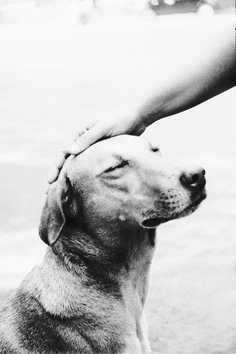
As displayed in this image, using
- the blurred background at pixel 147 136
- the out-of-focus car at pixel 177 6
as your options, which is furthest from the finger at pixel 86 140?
the out-of-focus car at pixel 177 6

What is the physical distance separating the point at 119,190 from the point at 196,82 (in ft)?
2.25

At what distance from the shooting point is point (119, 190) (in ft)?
9.09

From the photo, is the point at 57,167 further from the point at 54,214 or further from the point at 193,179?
the point at 193,179

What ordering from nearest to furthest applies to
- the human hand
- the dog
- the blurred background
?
the dog, the human hand, the blurred background

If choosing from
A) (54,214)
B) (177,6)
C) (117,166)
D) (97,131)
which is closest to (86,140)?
(97,131)

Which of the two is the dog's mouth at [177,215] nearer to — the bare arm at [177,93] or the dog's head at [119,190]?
the dog's head at [119,190]

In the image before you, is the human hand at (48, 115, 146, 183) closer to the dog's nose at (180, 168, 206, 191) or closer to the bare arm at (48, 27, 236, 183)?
the bare arm at (48, 27, 236, 183)

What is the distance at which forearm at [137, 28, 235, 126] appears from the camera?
2.88 m

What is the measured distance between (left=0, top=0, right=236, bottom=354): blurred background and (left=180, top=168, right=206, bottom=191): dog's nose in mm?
609

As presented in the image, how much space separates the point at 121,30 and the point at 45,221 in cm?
1829

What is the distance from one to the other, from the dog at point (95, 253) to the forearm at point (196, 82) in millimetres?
265

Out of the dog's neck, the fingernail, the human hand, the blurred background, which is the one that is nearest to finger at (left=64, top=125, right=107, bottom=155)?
the human hand

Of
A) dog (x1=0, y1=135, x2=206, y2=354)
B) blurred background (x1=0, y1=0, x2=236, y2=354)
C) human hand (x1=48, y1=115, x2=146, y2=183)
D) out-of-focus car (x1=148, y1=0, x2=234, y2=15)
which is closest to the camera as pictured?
dog (x1=0, y1=135, x2=206, y2=354)

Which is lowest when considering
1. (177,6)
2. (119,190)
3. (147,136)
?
(177,6)
